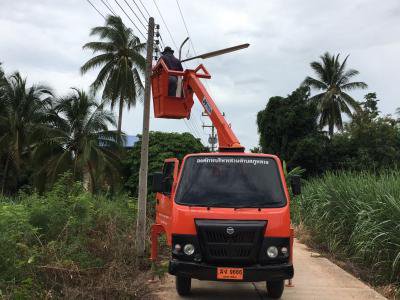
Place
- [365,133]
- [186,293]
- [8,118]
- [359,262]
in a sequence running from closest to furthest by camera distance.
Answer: [186,293] < [359,262] < [8,118] < [365,133]

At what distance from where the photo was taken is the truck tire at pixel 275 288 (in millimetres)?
8008

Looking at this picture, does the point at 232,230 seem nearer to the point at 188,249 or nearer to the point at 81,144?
the point at 188,249

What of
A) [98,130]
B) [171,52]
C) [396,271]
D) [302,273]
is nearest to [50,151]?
[98,130]

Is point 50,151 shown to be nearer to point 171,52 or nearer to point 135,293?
point 171,52

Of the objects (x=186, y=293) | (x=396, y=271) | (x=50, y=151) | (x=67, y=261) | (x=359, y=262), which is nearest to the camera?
(x=67, y=261)

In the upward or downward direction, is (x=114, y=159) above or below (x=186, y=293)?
above

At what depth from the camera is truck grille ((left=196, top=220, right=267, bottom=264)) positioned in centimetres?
706

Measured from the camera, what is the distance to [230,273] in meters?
7.02

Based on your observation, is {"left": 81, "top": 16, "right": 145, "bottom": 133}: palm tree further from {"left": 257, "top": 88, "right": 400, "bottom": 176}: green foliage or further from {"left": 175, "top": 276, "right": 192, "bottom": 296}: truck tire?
{"left": 175, "top": 276, "right": 192, "bottom": 296}: truck tire

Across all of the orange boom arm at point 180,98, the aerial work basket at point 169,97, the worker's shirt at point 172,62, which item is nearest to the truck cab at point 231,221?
the orange boom arm at point 180,98

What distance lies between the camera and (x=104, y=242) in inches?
400

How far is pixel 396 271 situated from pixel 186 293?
3740 millimetres

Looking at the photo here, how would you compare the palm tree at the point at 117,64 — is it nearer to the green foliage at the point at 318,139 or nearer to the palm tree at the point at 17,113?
the palm tree at the point at 17,113

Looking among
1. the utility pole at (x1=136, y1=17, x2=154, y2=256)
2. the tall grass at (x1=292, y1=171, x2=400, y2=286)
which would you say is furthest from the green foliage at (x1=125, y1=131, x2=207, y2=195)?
the utility pole at (x1=136, y1=17, x2=154, y2=256)
